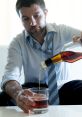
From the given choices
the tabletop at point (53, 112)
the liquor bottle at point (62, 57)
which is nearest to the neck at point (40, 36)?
the liquor bottle at point (62, 57)

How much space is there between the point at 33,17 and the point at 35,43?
0.56 ft

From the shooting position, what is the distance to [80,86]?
1.38 m

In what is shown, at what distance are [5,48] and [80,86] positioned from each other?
3.18 feet

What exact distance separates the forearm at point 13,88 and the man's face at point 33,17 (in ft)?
1.31

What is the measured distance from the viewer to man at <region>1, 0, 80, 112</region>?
149 cm

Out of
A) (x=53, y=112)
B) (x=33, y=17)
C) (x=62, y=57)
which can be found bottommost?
(x=53, y=112)

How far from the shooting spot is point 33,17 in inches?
58.9

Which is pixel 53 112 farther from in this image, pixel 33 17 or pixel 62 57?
pixel 33 17

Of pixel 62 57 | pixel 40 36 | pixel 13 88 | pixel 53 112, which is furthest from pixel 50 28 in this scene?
pixel 53 112

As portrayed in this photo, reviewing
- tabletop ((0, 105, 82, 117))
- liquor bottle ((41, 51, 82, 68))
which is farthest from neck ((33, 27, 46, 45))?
tabletop ((0, 105, 82, 117))

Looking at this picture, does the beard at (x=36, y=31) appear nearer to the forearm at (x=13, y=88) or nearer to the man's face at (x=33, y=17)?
the man's face at (x=33, y=17)

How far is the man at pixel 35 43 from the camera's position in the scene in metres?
1.49

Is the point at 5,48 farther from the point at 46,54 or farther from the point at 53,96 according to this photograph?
the point at 53,96

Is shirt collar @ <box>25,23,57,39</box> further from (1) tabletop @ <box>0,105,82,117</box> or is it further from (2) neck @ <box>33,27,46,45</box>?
(1) tabletop @ <box>0,105,82,117</box>
